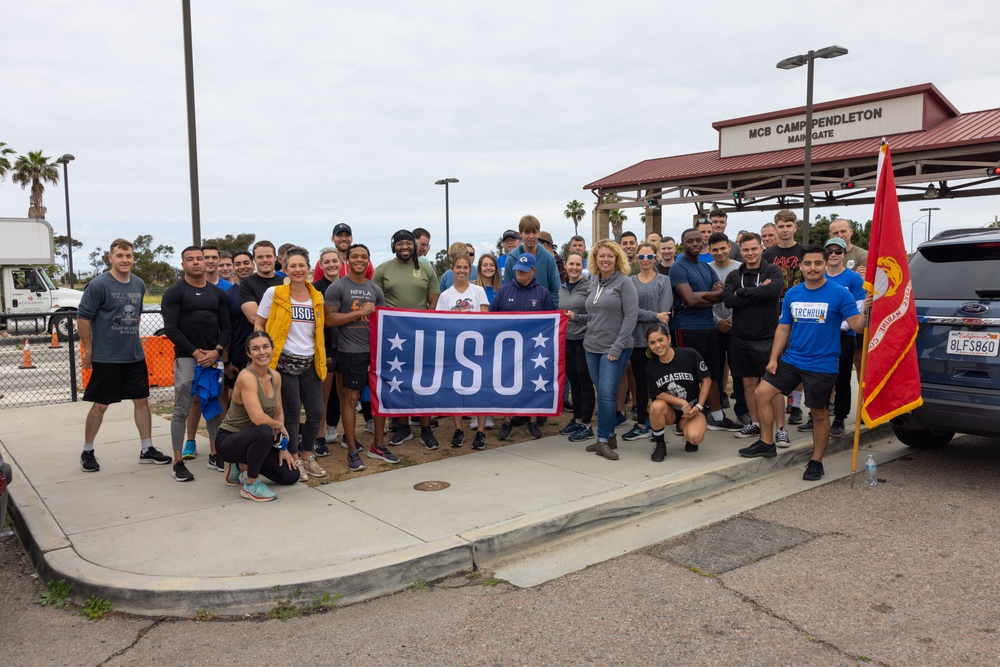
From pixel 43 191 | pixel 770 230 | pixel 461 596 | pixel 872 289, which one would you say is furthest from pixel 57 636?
pixel 43 191

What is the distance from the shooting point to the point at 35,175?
41.7m

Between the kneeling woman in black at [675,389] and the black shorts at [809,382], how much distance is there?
630 millimetres

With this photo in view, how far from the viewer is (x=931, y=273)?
20.8 ft

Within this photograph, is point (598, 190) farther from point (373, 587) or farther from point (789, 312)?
point (373, 587)

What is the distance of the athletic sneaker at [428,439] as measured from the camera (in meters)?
7.09

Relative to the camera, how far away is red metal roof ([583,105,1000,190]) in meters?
19.4

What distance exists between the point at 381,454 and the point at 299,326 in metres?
1.46

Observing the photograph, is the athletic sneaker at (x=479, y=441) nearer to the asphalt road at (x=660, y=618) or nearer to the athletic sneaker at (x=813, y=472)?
the asphalt road at (x=660, y=618)

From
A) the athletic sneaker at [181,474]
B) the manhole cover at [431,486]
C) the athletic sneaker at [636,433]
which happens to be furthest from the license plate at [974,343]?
the athletic sneaker at [181,474]

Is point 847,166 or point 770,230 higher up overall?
point 847,166

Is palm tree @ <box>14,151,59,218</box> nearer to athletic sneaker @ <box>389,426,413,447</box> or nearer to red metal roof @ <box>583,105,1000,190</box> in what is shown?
Answer: red metal roof @ <box>583,105,1000,190</box>

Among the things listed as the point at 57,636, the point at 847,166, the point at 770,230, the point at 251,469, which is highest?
the point at 847,166

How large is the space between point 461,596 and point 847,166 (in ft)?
70.3

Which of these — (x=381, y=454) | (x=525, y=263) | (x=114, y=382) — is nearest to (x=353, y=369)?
(x=381, y=454)
